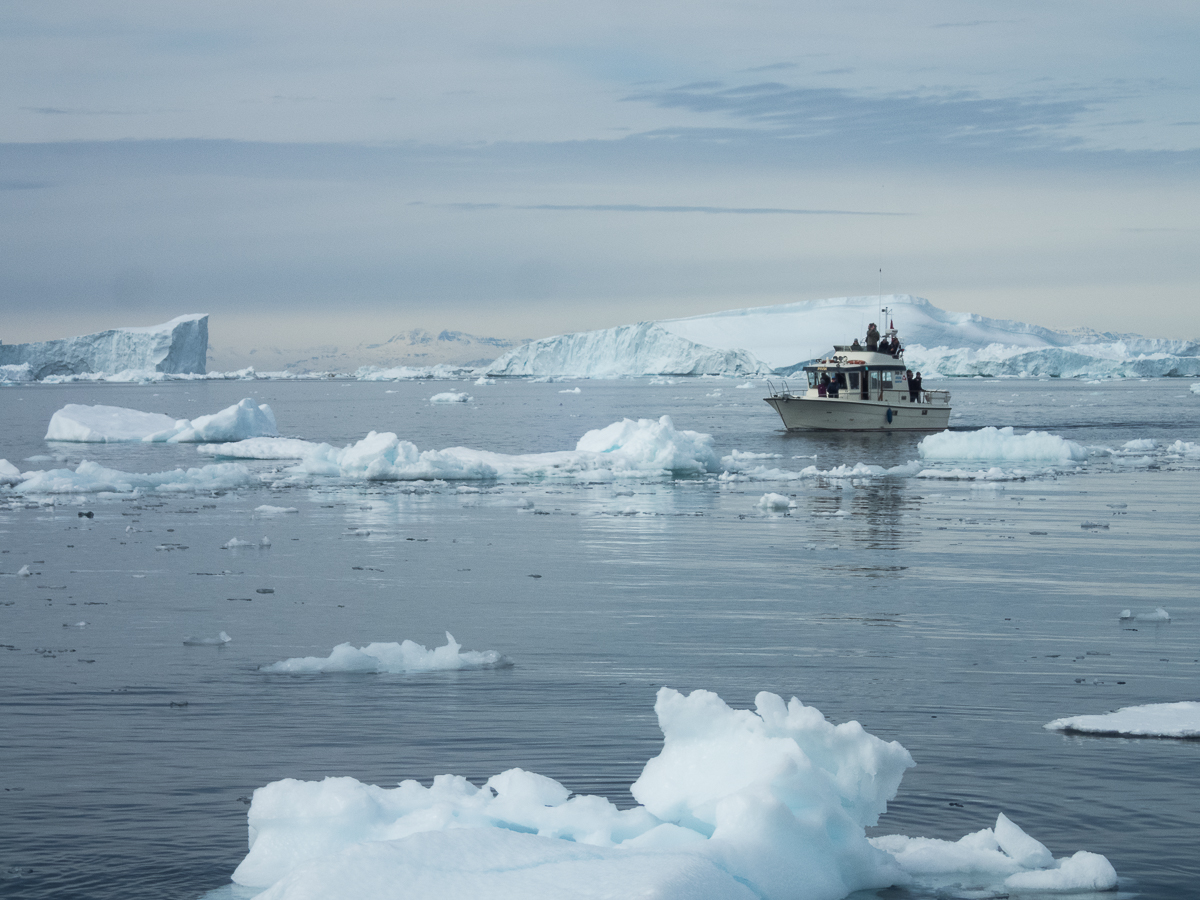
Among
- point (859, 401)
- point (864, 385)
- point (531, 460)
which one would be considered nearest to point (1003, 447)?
point (531, 460)

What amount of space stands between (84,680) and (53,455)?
93.0 ft

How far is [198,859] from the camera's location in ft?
17.5

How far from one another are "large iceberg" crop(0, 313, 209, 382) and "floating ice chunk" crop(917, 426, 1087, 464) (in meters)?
113

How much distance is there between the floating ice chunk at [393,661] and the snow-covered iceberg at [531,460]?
17918 millimetres

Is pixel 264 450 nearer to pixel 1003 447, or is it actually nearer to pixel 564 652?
pixel 1003 447

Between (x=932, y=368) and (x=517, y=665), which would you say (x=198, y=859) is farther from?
(x=932, y=368)

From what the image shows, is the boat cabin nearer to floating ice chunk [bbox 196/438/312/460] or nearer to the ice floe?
floating ice chunk [bbox 196/438/312/460]

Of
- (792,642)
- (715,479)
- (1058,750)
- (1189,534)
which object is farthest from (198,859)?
(715,479)

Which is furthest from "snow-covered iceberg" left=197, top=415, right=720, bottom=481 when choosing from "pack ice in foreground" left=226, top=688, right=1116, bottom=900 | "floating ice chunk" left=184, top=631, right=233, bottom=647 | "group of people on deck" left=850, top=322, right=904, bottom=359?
"pack ice in foreground" left=226, top=688, right=1116, bottom=900

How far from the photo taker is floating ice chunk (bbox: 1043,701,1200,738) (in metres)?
7.14

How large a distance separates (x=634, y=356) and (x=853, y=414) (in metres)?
105

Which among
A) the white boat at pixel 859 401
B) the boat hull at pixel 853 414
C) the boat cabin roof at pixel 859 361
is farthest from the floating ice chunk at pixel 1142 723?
the boat cabin roof at pixel 859 361

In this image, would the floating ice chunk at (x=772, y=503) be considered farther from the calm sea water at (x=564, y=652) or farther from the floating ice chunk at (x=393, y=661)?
the floating ice chunk at (x=393, y=661)

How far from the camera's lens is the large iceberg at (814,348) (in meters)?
138
